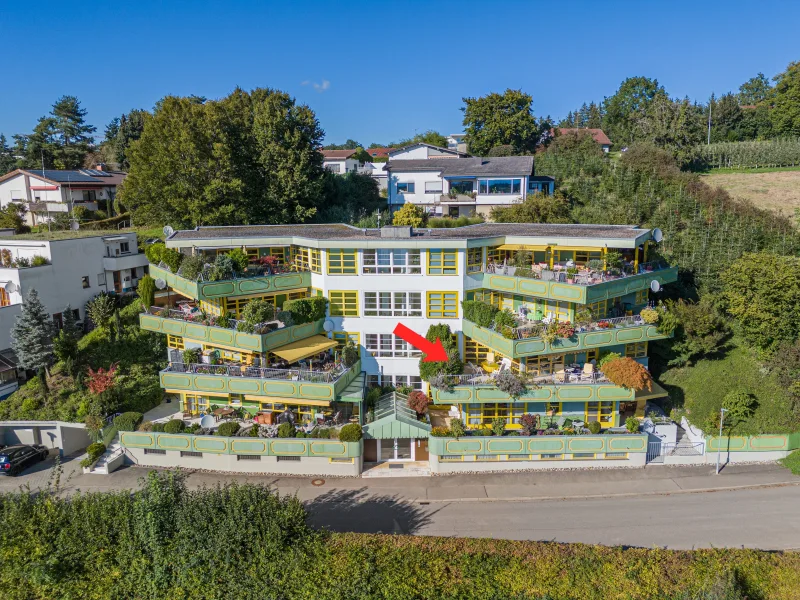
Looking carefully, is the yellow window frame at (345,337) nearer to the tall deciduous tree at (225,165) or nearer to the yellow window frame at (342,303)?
the yellow window frame at (342,303)

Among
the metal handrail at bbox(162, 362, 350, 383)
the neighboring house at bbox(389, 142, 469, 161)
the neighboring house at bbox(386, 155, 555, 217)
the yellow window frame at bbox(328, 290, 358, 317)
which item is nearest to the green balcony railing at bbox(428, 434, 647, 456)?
the metal handrail at bbox(162, 362, 350, 383)

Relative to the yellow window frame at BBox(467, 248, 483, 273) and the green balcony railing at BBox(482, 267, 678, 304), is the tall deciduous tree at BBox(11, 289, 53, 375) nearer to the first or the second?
the yellow window frame at BBox(467, 248, 483, 273)

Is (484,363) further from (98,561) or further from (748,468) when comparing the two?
(98,561)

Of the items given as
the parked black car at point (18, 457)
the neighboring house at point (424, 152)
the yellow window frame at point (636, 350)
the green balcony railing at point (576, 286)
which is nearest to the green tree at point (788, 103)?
the neighboring house at point (424, 152)

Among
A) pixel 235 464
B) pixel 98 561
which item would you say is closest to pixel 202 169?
pixel 235 464

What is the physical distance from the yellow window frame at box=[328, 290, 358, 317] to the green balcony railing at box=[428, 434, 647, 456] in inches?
351

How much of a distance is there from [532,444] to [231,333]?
52.4ft

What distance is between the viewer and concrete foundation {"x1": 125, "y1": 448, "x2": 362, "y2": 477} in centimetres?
2739

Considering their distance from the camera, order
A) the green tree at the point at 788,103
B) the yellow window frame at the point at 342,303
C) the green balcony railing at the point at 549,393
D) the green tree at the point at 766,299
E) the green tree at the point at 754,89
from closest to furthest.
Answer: the green balcony railing at the point at 549,393, the green tree at the point at 766,299, the yellow window frame at the point at 342,303, the green tree at the point at 788,103, the green tree at the point at 754,89

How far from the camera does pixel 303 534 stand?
733 inches

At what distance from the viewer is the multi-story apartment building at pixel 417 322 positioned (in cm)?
2819

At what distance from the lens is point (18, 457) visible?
29.0 metres

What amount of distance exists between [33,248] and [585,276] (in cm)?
3640

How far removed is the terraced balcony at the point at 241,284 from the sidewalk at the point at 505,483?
30.5 feet
